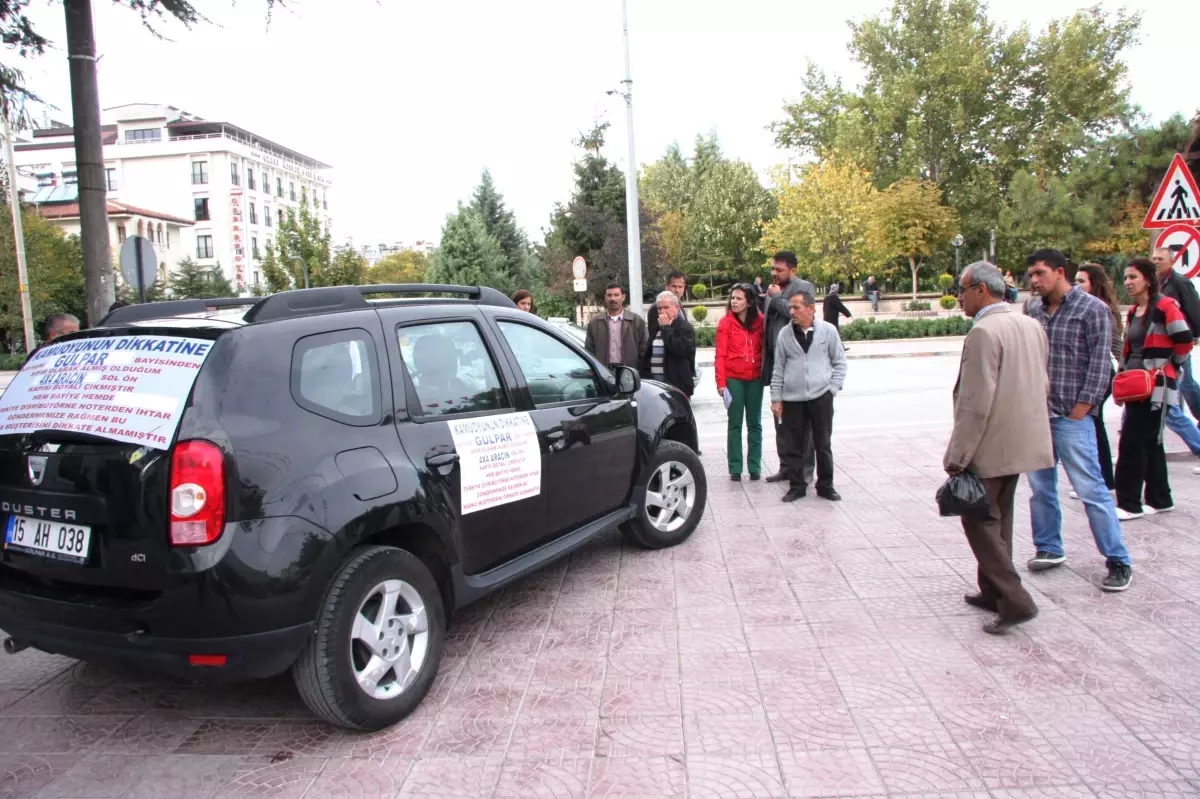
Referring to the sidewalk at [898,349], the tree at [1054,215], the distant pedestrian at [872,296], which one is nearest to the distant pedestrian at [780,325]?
the sidewalk at [898,349]

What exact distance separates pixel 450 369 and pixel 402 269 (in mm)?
72918

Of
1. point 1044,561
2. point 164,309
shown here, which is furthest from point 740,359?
point 164,309

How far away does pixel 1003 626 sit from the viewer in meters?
4.29

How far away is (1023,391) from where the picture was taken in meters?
4.25

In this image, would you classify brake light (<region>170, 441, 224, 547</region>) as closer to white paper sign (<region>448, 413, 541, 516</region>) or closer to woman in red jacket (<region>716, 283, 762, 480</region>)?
white paper sign (<region>448, 413, 541, 516</region>)

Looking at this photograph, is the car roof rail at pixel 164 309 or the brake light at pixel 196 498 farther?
the car roof rail at pixel 164 309

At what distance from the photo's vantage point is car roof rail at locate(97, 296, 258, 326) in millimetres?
3912

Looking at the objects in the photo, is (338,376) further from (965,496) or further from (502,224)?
(502,224)

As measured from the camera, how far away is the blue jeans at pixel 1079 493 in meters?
4.80

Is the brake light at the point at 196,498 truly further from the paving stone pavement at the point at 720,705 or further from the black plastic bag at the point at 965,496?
the black plastic bag at the point at 965,496

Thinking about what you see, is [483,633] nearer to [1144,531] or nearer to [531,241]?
[1144,531]

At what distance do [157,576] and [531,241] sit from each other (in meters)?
54.5

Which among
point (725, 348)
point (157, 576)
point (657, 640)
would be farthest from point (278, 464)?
point (725, 348)

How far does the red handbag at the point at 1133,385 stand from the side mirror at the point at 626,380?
10.1 feet
